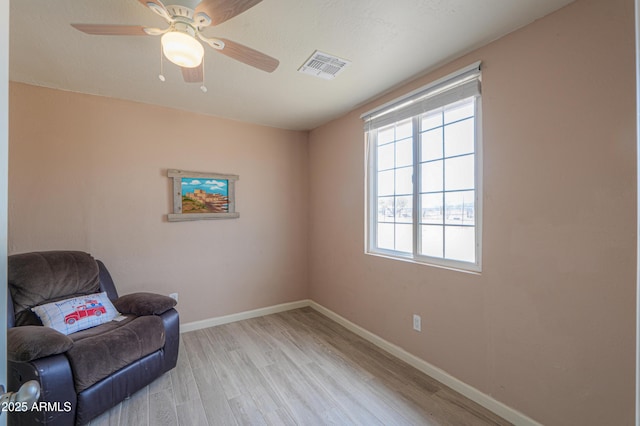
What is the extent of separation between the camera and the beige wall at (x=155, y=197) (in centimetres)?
240

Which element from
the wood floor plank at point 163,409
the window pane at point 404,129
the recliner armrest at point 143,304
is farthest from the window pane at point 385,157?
the wood floor plank at point 163,409

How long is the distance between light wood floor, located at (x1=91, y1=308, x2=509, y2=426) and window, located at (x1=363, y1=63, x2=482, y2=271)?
3.16 feet

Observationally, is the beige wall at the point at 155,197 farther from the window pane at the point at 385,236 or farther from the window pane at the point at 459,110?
the window pane at the point at 459,110

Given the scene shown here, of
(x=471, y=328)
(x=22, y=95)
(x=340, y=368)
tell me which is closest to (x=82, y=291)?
(x=22, y=95)

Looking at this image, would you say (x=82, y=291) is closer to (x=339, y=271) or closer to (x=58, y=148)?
(x=58, y=148)

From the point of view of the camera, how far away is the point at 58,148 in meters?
2.47

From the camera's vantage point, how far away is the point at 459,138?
81.4 inches

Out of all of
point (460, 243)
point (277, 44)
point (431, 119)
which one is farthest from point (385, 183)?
point (277, 44)

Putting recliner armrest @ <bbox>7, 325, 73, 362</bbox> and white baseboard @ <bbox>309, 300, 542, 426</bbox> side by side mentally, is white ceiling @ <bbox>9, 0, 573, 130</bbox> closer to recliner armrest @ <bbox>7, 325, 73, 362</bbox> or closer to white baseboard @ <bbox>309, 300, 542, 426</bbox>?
recliner armrest @ <bbox>7, 325, 73, 362</bbox>

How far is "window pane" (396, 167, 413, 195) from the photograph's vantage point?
2441 millimetres

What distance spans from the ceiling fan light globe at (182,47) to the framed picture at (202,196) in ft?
5.69

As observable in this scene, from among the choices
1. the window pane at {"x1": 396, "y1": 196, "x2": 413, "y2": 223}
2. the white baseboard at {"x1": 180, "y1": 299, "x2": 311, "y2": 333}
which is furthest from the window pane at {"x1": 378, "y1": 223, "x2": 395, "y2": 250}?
the white baseboard at {"x1": 180, "y1": 299, "x2": 311, "y2": 333}

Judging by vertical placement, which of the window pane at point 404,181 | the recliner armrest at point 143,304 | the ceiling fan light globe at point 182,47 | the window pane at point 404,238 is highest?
the ceiling fan light globe at point 182,47

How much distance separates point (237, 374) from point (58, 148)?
2.59 meters
